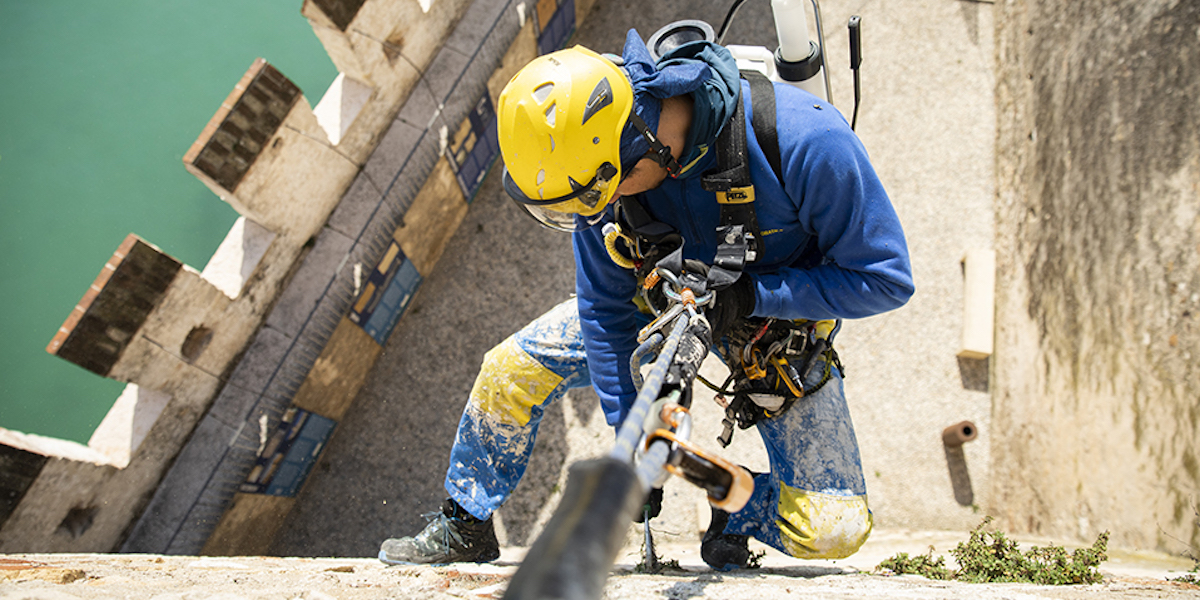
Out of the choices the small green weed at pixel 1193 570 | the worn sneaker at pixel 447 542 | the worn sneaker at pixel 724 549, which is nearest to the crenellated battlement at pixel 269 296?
the worn sneaker at pixel 447 542

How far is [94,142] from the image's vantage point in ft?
21.0

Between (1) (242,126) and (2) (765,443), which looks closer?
(2) (765,443)

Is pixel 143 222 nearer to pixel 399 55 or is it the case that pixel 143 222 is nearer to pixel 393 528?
pixel 399 55

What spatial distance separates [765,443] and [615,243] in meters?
1.21

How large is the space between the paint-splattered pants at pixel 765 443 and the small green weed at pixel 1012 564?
675 mm

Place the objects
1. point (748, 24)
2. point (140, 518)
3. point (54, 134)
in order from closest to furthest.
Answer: point (140, 518), point (748, 24), point (54, 134)

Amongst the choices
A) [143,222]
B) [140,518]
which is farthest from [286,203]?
[143,222]

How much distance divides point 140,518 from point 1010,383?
18.8 ft

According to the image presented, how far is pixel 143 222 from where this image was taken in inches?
241

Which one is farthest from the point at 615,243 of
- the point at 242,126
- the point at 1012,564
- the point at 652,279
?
the point at 1012,564

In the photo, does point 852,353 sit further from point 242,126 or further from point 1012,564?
point 242,126

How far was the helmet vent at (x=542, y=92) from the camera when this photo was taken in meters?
2.29

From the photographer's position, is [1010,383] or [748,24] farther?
[748,24]

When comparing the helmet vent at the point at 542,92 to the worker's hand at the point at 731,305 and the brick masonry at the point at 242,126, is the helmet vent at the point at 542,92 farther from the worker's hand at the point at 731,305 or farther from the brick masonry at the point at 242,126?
the brick masonry at the point at 242,126
